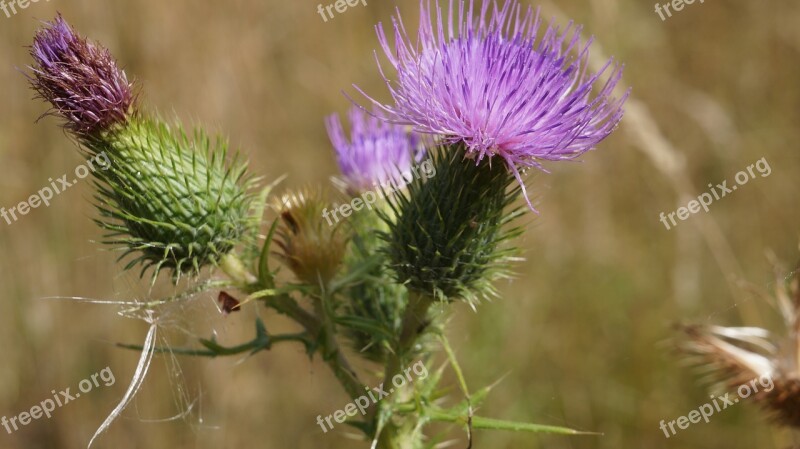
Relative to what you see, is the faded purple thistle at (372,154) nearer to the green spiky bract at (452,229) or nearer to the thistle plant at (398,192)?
the thistle plant at (398,192)

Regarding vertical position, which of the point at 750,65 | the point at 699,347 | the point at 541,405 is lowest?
the point at 541,405

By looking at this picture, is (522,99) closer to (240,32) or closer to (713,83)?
(240,32)

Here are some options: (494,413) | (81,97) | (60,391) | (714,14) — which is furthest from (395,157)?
(714,14)

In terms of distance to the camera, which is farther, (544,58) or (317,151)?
(317,151)

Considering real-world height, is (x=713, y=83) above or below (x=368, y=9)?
below

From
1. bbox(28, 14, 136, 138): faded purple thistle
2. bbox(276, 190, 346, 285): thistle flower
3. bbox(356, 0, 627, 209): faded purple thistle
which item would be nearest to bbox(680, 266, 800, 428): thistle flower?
bbox(356, 0, 627, 209): faded purple thistle

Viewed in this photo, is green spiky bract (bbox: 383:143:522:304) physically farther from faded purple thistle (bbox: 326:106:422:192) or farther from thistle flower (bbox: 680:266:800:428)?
thistle flower (bbox: 680:266:800:428)

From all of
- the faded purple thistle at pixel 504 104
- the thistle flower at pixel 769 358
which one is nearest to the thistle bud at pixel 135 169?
the faded purple thistle at pixel 504 104
